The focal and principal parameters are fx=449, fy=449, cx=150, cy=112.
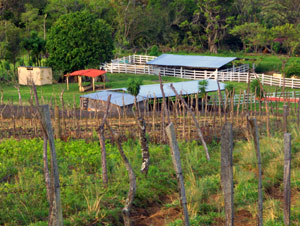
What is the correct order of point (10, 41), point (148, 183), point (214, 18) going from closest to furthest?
point (148, 183)
point (10, 41)
point (214, 18)

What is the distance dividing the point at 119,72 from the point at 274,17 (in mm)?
22109

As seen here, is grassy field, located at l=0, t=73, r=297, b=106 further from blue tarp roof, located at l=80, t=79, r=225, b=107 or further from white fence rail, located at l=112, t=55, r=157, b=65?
white fence rail, located at l=112, t=55, r=157, b=65

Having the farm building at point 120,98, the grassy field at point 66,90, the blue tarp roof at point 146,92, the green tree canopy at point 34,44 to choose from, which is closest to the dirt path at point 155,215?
the farm building at point 120,98

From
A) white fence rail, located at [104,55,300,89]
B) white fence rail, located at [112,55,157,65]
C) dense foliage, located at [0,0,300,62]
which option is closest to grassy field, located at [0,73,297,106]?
white fence rail, located at [104,55,300,89]

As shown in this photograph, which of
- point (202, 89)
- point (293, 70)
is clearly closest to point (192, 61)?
point (293, 70)

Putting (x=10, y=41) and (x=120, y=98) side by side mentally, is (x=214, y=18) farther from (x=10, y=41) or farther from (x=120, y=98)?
(x=120, y=98)

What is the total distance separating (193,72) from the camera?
35.5m

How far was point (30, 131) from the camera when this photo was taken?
43.5 feet

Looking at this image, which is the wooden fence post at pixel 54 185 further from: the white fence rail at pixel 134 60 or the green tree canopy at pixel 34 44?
the white fence rail at pixel 134 60

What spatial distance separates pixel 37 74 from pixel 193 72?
12.4m

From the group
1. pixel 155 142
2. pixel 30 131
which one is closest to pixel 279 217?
pixel 155 142

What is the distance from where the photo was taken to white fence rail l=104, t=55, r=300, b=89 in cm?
3052

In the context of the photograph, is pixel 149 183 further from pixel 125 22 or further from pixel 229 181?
pixel 125 22

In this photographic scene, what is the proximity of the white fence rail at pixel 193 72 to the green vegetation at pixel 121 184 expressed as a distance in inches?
797
